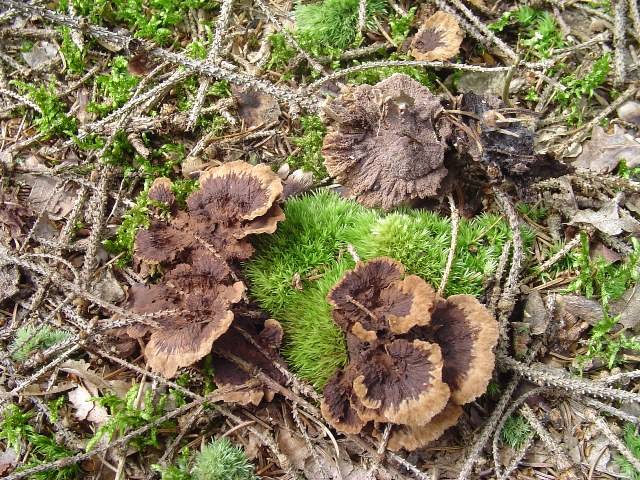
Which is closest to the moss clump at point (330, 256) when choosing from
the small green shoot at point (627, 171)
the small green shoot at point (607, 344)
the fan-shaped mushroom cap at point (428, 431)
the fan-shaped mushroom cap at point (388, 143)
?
the fan-shaped mushroom cap at point (388, 143)

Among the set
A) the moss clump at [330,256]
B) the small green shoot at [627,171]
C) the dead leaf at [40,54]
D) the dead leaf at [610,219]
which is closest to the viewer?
the moss clump at [330,256]

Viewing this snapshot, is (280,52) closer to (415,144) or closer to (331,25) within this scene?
(331,25)

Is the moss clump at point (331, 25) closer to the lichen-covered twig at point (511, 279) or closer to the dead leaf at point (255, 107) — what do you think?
the dead leaf at point (255, 107)

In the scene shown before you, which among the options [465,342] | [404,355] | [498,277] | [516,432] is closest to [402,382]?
[404,355]

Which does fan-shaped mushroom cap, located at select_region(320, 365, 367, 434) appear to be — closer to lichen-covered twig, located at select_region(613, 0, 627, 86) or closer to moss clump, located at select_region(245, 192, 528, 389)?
moss clump, located at select_region(245, 192, 528, 389)

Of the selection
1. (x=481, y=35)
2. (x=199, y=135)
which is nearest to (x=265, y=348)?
(x=199, y=135)

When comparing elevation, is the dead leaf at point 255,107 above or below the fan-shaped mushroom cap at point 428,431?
above

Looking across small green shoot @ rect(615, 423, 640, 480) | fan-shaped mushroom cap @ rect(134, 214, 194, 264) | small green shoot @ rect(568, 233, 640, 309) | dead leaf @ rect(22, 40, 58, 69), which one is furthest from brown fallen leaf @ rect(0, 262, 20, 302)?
small green shoot @ rect(615, 423, 640, 480)
